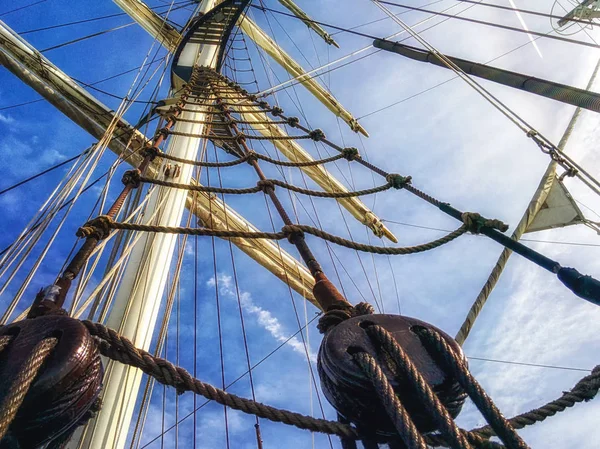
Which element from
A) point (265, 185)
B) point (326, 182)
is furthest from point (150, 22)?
point (265, 185)

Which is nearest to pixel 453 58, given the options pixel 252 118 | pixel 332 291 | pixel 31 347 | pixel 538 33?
pixel 538 33

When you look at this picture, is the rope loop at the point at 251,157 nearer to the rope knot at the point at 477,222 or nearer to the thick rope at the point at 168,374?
the rope knot at the point at 477,222

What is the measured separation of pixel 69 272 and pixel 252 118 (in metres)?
6.24

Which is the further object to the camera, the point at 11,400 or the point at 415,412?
the point at 415,412

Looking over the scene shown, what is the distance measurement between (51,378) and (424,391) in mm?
516

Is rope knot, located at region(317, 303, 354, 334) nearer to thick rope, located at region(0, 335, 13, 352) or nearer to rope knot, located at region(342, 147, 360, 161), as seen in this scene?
thick rope, located at region(0, 335, 13, 352)

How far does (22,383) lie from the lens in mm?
493

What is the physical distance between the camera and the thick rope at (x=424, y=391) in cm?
53

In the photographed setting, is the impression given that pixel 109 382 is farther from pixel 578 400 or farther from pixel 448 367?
pixel 578 400

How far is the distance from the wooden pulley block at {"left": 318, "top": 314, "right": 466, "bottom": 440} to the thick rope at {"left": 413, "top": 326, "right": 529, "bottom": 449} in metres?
0.02

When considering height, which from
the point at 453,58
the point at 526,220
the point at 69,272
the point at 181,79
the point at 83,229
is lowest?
the point at 69,272

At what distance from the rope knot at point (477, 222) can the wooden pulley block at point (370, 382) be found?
36.3 inches

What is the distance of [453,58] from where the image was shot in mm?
2730

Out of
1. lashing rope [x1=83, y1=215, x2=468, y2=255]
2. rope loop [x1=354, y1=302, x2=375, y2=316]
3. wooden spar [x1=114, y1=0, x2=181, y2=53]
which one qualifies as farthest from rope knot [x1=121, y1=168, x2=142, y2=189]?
wooden spar [x1=114, y1=0, x2=181, y2=53]
